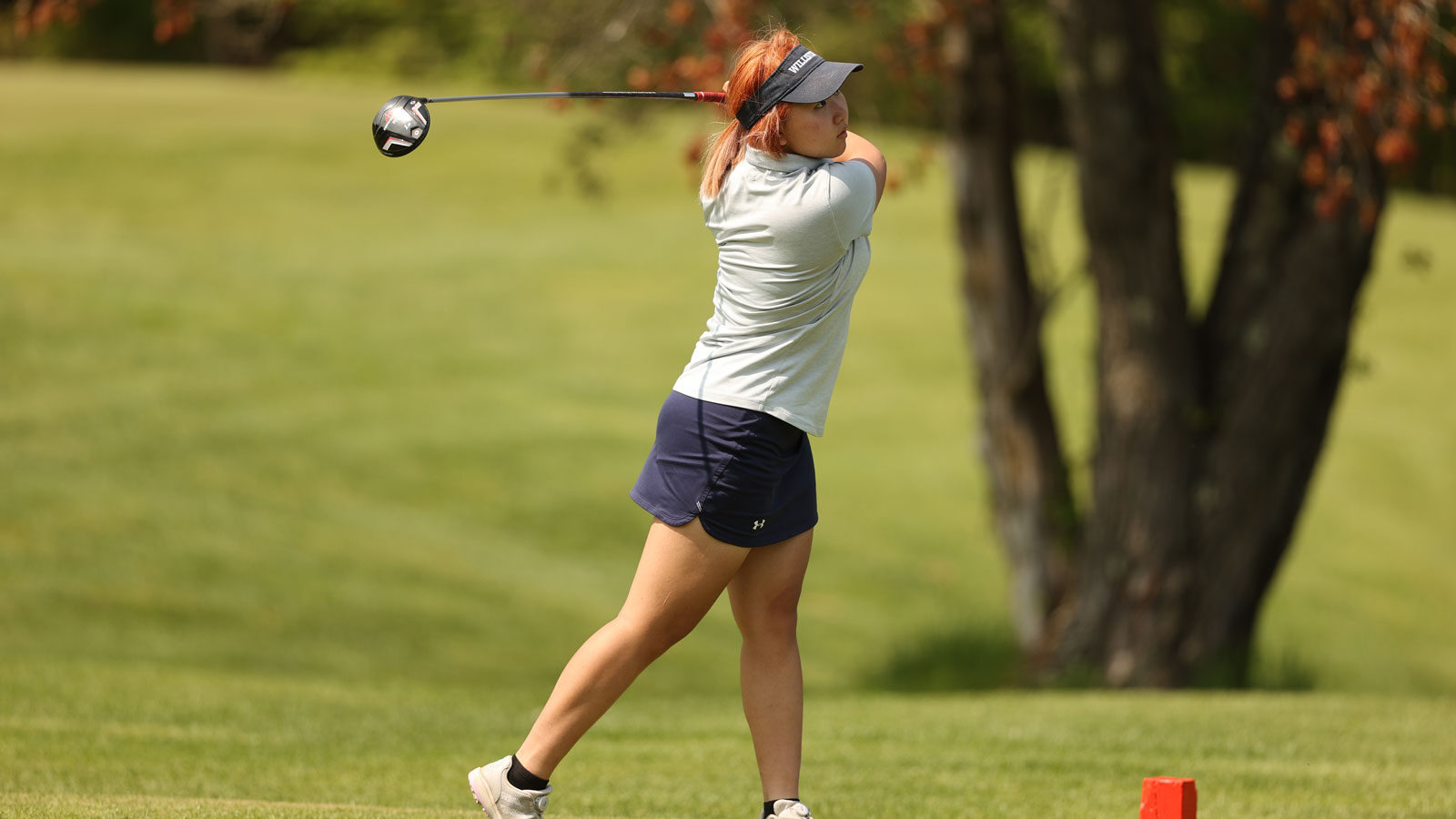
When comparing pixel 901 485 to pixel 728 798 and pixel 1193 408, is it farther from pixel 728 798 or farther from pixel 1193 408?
pixel 728 798

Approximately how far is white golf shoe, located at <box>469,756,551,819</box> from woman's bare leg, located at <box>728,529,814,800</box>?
604mm

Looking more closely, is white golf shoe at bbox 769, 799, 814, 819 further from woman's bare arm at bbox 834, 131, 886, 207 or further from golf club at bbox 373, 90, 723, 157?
golf club at bbox 373, 90, 723, 157

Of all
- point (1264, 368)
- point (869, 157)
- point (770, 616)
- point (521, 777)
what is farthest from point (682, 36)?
point (521, 777)

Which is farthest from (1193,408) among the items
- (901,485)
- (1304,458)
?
(901,485)

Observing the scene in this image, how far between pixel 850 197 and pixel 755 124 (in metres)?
0.31

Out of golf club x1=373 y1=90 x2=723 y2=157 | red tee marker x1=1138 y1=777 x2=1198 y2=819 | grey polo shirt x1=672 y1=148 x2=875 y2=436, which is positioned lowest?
red tee marker x1=1138 y1=777 x2=1198 y2=819

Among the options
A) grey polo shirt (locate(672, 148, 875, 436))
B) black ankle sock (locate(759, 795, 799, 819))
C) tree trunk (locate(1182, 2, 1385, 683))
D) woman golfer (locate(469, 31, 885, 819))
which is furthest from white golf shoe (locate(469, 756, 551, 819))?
tree trunk (locate(1182, 2, 1385, 683))

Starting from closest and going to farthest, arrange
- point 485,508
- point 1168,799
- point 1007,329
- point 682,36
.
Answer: point 1168,799 → point 682,36 → point 1007,329 → point 485,508

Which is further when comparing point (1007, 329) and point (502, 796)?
point (1007, 329)

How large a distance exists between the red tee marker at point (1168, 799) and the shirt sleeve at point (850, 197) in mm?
1461

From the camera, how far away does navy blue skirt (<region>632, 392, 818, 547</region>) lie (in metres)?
3.97

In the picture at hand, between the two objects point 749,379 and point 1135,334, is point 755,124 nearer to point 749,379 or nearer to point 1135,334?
point 749,379

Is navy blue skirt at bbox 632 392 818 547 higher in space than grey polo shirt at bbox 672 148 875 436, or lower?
lower

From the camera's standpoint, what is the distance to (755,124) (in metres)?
3.94
